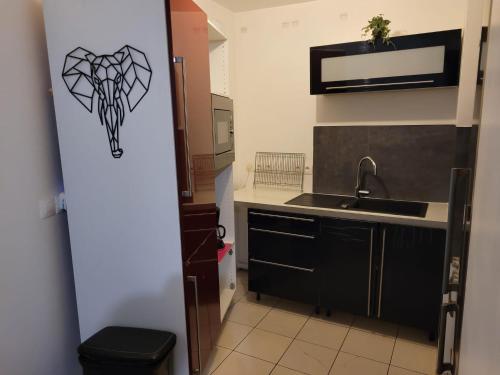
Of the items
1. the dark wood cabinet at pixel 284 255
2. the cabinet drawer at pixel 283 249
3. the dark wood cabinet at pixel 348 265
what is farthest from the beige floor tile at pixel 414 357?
the cabinet drawer at pixel 283 249

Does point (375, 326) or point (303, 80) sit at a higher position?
point (303, 80)

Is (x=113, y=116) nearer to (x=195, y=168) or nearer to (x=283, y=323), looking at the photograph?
(x=195, y=168)

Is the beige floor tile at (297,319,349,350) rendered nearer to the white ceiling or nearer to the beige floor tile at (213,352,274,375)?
the beige floor tile at (213,352,274,375)

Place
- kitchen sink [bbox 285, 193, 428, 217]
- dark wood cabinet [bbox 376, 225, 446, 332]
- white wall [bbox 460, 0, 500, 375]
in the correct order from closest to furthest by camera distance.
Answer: white wall [bbox 460, 0, 500, 375], dark wood cabinet [bbox 376, 225, 446, 332], kitchen sink [bbox 285, 193, 428, 217]

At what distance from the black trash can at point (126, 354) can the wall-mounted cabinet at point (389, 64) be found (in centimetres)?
209

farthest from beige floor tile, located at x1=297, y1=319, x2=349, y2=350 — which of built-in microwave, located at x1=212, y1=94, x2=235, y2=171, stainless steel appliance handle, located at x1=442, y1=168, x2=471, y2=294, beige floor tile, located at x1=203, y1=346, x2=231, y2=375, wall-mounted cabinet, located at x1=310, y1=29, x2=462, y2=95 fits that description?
wall-mounted cabinet, located at x1=310, y1=29, x2=462, y2=95

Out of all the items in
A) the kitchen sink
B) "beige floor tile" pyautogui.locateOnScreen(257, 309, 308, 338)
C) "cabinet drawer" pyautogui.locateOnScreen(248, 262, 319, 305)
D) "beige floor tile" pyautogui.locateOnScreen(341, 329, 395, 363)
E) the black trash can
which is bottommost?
"beige floor tile" pyautogui.locateOnScreen(341, 329, 395, 363)

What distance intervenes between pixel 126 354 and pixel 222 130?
1.40m

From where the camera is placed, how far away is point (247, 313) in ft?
9.39

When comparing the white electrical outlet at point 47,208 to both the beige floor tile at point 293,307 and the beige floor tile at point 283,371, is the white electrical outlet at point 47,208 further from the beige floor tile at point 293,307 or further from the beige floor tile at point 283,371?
the beige floor tile at point 293,307

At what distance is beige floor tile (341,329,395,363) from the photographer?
2328 mm

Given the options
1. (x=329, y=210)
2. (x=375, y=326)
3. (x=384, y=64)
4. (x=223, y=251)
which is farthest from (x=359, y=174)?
(x=223, y=251)

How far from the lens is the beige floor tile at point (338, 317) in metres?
2.71

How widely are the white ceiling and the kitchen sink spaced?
5.46 ft
